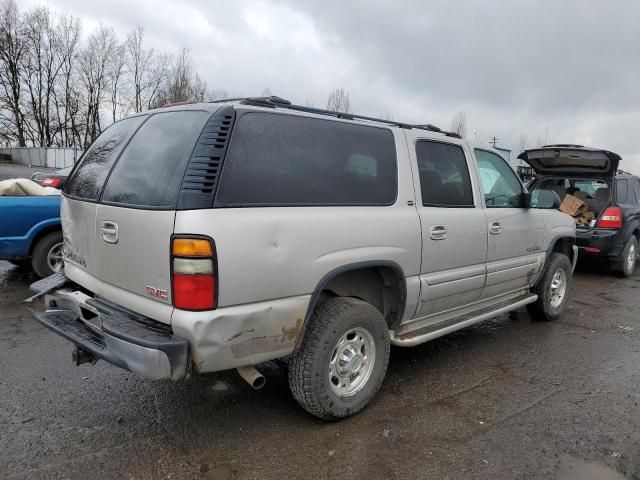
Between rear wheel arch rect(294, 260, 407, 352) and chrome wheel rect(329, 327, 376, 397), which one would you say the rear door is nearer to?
rear wheel arch rect(294, 260, 407, 352)

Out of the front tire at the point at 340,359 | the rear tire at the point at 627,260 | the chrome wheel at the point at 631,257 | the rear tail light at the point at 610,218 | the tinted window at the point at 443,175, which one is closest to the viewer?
the front tire at the point at 340,359

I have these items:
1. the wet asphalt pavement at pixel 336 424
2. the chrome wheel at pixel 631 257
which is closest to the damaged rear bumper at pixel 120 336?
the wet asphalt pavement at pixel 336 424

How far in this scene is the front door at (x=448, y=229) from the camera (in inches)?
142

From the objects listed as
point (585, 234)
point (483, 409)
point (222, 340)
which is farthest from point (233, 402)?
point (585, 234)

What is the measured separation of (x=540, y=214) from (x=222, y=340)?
384 cm

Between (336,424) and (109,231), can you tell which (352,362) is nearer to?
(336,424)

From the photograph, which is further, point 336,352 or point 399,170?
point 399,170

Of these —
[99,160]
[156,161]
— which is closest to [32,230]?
[99,160]

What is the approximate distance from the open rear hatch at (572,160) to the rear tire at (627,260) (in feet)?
4.23

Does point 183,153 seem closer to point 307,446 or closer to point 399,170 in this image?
point 399,170

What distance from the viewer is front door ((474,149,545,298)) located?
4.31m

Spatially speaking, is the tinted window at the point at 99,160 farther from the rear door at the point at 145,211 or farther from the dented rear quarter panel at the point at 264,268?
the dented rear quarter panel at the point at 264,268

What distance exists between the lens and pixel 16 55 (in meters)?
41.6

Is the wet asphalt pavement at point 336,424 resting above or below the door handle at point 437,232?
below
